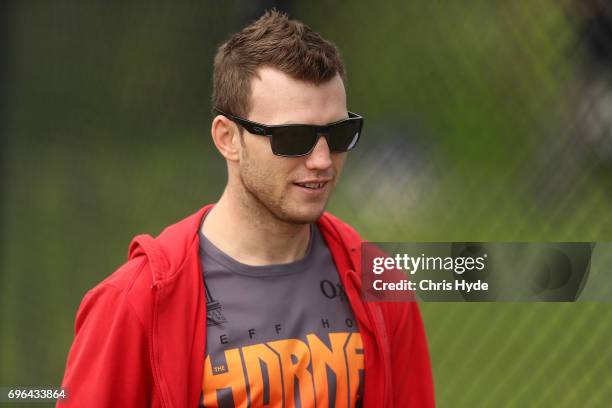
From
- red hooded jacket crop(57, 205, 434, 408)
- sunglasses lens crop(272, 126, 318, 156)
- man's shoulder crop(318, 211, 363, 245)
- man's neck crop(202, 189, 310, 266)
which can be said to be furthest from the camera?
man's shoulder crop(318, 211, 363, 245)

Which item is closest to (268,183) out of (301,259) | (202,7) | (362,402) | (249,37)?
(301,259)

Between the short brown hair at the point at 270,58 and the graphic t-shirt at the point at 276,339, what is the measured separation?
36 cm

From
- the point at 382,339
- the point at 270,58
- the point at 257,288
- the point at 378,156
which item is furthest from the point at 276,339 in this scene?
the point at 378,156

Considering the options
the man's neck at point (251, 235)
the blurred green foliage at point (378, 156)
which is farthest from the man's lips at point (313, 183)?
the blurred green foliage at point (378, 156)

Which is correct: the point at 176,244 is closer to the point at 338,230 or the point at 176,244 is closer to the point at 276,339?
the point at 276,339

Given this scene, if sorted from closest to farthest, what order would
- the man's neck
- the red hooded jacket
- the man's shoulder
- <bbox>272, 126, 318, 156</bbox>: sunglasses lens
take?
the red hooded jacket < <bbox>272, 126, 318, 156</bbox>: sunglasses lens < the man's neck < the man's shoulder

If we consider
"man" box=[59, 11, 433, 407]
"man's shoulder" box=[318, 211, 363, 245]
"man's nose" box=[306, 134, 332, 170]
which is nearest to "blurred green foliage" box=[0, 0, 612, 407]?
"man's shoulder" box=[318, 211, 363, 245]

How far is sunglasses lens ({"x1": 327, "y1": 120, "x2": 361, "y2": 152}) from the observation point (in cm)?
182

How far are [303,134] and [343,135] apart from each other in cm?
11

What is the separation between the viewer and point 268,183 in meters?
1.85

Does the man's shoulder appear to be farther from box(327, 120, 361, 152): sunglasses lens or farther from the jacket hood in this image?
box(327, 120, 361, 152): sunglasses lens

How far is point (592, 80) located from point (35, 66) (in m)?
2.18

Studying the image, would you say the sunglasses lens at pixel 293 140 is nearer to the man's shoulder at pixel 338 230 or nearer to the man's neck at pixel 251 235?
the man's neck at pixel 251 235

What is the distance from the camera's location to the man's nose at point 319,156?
1807 mm
